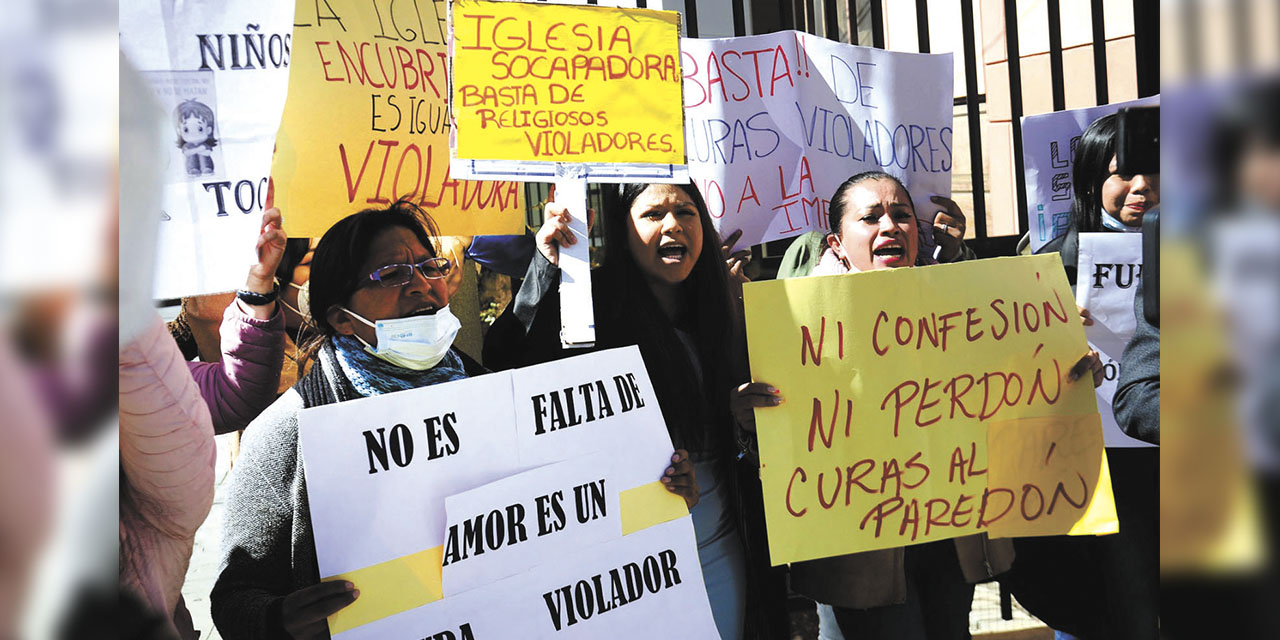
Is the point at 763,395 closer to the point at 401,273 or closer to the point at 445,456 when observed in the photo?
the point at 445,456

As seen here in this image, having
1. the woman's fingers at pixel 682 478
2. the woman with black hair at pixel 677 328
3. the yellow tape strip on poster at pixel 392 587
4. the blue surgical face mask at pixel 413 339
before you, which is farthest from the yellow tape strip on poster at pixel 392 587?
the woman with black hair at pixel 677 328

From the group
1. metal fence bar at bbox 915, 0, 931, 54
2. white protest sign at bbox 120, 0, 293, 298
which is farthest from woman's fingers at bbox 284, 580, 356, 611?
metal fence bar at bbox 915, 0, 931, 54

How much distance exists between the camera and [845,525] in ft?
7.43

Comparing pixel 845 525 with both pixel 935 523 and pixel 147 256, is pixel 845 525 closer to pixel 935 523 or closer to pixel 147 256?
pixel 935 523

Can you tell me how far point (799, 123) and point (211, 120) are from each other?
1750 mm

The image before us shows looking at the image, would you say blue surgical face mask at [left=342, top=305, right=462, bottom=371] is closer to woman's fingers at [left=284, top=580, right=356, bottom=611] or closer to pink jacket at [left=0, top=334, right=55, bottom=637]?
woman's fingers at [left=284, top=580, right=356, bottom=611]

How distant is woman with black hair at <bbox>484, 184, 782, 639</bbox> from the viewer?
2439 mm

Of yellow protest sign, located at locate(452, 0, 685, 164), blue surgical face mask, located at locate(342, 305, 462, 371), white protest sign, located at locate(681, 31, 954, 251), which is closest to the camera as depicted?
blue surgical face mask, located at locate(342, 305, 462, 371)

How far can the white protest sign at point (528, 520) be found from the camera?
6.27ft

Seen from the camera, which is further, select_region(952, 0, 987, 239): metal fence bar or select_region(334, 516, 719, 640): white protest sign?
select_region(952, 0, 987, 239): metal fence bar

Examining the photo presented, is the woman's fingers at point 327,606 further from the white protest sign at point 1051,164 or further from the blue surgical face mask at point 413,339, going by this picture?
the white protest sign at point 1051,164

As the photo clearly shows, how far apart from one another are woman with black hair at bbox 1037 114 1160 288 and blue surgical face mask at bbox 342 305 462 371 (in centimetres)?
204

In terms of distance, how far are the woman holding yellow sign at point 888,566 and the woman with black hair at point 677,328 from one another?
0.57 feet

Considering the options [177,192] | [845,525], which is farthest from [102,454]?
[845,525]
